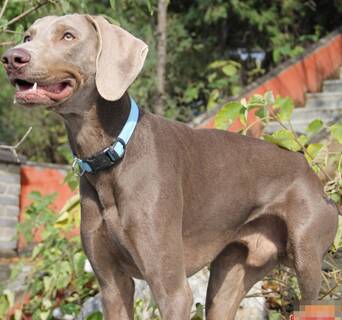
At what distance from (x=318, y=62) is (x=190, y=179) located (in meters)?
5.78

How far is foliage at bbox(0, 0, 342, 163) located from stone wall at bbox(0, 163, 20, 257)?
1378 millimetres

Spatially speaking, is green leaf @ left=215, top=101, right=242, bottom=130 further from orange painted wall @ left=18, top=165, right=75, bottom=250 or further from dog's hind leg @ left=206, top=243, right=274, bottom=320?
orange painted wall @ left=18, top=165, right=75, bottom=250

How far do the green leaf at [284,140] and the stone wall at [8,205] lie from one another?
14.5 feet

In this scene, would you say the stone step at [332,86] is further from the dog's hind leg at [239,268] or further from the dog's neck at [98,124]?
the dog's neck at [98,124]

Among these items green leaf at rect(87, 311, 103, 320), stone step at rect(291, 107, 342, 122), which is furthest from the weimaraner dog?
stone step at rect(291, 107, 342, 122)

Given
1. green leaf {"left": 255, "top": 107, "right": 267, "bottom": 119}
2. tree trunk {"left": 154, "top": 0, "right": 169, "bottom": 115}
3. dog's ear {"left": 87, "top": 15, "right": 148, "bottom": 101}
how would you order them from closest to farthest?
dog's ear {"left": 87, "top": 15, "right": 148, "bottom": 101} < green leaf {"left": 255, "top": 107, "right": 267, "bottom": 119} < tree trunk {"left": 154, "top": 0, "right": 169, "bottom": 115}

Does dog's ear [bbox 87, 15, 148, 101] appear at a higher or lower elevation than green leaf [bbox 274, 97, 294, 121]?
higher

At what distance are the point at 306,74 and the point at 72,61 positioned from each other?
236 inches

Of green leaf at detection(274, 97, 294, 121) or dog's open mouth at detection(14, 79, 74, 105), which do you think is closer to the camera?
dog's open mouth at detection(14, 79, 74, 105)

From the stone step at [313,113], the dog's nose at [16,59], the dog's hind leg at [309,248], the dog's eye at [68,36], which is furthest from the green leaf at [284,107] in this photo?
the stone step at [313,113]

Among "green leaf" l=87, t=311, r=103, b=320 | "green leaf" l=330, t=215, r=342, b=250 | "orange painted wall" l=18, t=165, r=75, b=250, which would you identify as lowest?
"orange painted wall" l=18, t=165, r=75, b=250

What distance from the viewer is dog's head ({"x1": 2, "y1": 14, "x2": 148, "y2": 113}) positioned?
A: 9.50 feet

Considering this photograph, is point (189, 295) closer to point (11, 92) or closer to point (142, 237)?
point (142, 237)

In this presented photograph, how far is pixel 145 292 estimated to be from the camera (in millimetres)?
4562
